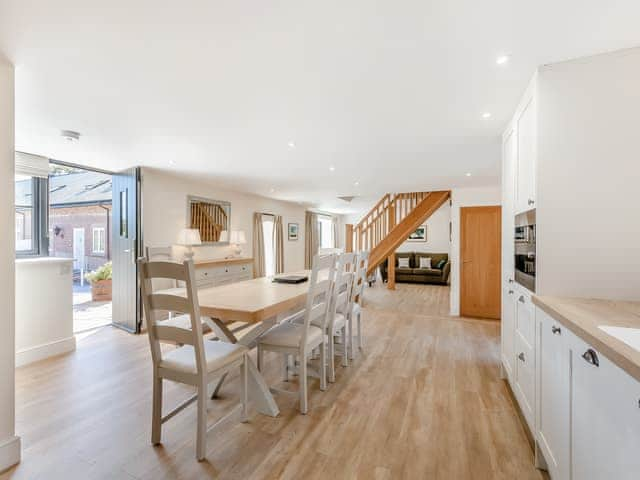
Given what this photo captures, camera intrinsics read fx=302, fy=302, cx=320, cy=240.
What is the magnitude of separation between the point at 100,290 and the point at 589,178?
7.27 m

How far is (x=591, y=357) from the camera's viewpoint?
3.31 feet

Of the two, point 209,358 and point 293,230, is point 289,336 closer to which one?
point 209,358

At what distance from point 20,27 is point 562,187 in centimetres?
280

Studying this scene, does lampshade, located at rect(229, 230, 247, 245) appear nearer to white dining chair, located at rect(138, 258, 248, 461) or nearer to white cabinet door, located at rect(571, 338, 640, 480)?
white dining chair, located at rect(138, 258, 248, 461)

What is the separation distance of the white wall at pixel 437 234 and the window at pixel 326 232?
3.01 m

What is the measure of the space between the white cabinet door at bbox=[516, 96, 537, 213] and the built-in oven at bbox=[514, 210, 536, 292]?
7 centimetres


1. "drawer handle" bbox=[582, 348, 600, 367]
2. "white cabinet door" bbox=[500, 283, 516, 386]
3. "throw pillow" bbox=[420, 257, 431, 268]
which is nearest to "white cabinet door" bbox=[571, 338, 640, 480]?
"drawer handle" bbox=[582, 348, 600, 367]

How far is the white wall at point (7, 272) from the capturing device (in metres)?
1.62

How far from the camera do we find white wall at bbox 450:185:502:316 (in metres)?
4.93

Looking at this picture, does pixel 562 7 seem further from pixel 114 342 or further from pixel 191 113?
pixel 114 342

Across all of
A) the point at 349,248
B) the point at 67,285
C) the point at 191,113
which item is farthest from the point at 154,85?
the point at 349,248

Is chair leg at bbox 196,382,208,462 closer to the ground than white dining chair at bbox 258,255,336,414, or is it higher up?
closer to the ground

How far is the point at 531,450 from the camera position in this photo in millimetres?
1732

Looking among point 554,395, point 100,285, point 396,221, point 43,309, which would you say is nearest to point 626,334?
point 554,395
